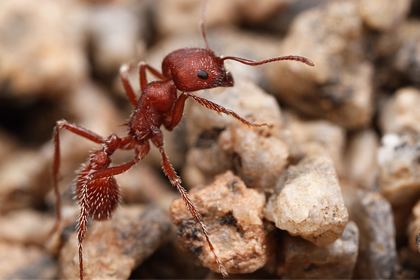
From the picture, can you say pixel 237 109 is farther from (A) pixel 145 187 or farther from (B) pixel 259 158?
(A) pixel 145 187

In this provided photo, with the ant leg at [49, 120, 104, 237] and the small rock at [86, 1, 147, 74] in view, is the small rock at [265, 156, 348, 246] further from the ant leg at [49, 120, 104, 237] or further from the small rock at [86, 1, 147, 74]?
the small rock at [86, 1, 147, 74]

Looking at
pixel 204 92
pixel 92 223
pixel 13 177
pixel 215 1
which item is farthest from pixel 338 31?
pixel 13 177

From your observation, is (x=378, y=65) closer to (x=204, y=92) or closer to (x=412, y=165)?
(x=412, y=165)

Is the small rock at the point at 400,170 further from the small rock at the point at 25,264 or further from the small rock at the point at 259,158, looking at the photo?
the small rock at the point at 25,264

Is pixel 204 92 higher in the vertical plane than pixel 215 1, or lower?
lower

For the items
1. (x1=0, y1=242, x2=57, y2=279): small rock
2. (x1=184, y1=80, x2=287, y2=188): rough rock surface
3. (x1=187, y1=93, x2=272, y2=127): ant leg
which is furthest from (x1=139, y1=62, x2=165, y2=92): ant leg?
(x1=0, y1=242, x2=57, y2=279): small rock

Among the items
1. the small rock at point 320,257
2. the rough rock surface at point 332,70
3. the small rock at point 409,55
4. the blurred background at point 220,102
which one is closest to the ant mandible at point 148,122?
the blurred background at point 220,102
